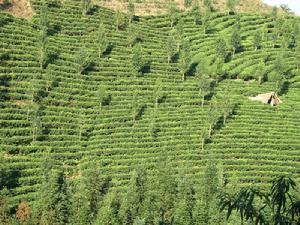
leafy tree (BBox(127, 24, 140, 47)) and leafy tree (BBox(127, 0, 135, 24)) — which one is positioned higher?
leafy tree (BBox(127, 0, 135, 24))

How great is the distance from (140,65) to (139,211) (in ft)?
126

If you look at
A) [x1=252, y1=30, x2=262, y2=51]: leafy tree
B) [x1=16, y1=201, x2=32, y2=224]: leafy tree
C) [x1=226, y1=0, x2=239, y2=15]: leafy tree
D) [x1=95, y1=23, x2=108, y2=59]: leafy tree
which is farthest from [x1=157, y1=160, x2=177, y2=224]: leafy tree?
[x1=226, y1=0, x2=239, y2=15]: leafy tree

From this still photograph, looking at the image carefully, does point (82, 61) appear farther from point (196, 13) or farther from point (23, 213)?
point (196, 13)

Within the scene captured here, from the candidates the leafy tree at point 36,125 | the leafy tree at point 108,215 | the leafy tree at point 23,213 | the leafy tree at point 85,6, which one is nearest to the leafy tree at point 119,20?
the leafy tree at point 85,6

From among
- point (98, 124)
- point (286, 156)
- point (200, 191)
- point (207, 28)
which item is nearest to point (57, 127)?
point (98, 124)

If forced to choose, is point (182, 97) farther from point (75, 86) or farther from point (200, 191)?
point (200, 191)

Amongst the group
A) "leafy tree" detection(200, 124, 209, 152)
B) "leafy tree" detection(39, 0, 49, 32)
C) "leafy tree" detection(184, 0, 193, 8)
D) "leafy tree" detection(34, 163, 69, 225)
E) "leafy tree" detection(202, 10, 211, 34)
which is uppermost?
"leafy tree" detection(184, 0, 193, 8)

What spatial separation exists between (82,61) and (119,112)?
12.7m

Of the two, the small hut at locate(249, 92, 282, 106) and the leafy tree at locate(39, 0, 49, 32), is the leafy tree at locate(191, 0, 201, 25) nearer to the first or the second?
the small hut at locate(249, 92, 282, 106)

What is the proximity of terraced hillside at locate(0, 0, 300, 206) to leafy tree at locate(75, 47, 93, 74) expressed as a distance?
89 cm

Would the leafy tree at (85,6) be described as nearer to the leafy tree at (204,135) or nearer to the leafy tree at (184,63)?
the leafy tree at (184,63)

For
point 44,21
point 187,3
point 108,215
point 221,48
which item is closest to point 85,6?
point 44,21

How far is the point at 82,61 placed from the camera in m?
80.2

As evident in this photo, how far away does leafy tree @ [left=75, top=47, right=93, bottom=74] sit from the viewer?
80250 millimetres
